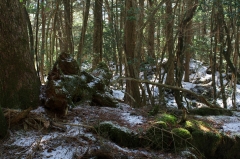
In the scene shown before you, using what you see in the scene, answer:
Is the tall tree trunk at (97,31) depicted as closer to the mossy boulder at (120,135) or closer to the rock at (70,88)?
the rock at (70,88)

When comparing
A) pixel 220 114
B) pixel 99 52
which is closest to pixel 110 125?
pixel 220 114

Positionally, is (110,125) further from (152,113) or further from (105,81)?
(105,81)

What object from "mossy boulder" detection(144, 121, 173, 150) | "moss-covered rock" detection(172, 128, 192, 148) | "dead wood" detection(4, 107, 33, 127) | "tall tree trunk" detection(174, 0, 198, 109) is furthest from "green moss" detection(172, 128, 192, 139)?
"tall tree trunk" detection(174, 0, 198, 109)

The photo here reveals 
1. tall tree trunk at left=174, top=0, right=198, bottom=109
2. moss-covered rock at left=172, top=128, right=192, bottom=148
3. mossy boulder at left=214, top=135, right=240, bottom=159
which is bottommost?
mossy boulder at left=214, top=135, right=240, bottom=159

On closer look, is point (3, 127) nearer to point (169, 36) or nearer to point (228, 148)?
point (228, 148)

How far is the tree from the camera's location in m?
3.98

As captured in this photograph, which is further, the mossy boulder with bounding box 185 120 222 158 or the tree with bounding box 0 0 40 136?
the mossy boulder with bounding box 185 120 222 158

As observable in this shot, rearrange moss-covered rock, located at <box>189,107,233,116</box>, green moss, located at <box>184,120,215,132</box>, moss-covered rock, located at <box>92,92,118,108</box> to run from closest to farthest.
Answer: green moss, located at <box>184,120,215,132</box> → moss-covered rock, located at <box>92,92,118,108</box> → moss-covered rock, located at <box>189,107,233,116</box>

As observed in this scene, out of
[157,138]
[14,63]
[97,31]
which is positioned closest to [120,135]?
[157,138]

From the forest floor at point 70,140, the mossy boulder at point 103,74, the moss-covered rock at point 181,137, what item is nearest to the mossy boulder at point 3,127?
the forest floor at point 70,140

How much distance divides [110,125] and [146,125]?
68 cm

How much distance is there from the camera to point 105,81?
20.2ft

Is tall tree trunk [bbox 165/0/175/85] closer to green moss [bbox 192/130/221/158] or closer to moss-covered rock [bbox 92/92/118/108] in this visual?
moss-covered rock [bbox 92/92/118/108]

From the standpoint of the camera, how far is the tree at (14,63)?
398 cm
